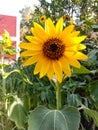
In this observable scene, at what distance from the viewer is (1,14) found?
26.1ft

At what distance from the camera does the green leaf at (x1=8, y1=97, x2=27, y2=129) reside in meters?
1.28

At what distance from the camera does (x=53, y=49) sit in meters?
1.04

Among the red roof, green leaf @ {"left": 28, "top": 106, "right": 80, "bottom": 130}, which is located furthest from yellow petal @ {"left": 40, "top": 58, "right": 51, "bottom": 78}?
the red roof

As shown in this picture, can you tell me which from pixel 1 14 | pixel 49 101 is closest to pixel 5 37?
pixel 49 101

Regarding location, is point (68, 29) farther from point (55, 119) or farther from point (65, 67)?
point (55, 119)

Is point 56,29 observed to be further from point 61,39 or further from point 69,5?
point 69,5

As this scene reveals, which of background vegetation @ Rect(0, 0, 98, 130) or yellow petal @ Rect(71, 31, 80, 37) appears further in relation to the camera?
background vegetation @ Rect(0, 0, 98, 130)

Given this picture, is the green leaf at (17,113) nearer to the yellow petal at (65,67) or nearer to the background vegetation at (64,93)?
the background vegetation at (64,93)

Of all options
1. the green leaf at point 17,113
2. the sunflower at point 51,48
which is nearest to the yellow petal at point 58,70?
the sunflower at point 51,48

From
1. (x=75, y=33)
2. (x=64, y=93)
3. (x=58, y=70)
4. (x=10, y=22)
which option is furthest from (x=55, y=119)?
(x=10, y=22)

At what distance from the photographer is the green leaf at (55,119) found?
40.6 inches

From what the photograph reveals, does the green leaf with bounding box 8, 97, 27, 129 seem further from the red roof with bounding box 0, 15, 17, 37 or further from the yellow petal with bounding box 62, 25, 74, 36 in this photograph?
the red roof with bounding box 0, 15, 17, 37

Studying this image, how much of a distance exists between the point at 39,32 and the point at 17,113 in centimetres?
36

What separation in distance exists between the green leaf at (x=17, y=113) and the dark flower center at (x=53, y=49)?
12.5 inches
